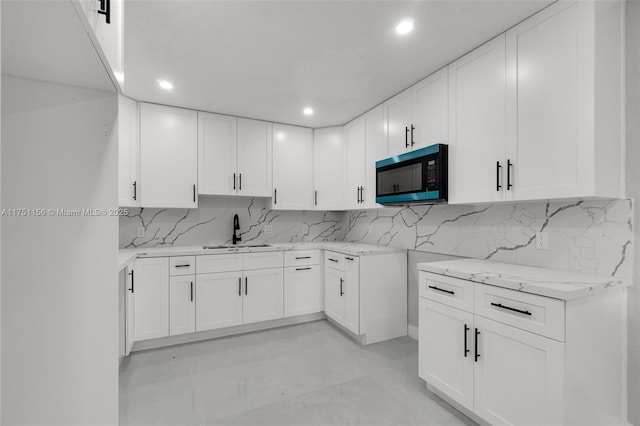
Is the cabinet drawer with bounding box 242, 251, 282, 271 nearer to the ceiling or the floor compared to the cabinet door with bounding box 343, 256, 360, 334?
nearer to the ceiling

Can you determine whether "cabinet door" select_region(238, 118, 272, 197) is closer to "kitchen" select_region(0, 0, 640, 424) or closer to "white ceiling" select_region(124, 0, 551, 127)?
"kitchen" select_region(0, 0, 640, 424)

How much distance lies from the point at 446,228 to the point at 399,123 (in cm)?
106

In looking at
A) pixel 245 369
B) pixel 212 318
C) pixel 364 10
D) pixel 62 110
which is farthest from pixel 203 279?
pixel 364 10

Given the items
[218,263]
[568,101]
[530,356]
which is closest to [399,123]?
[568,101]

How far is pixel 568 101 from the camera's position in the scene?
161cm

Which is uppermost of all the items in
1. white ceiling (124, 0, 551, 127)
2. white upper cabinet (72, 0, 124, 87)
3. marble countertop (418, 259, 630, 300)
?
white ceiling (124, 0, 551, 127)

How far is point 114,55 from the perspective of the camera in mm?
988

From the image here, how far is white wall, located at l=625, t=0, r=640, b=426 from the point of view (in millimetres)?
1614

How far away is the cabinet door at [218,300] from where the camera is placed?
3041 millimetres

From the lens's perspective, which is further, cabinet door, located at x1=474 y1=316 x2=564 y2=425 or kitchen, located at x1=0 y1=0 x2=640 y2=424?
cabinet door, located at x1=474 y1=316 x2=564 y2=425

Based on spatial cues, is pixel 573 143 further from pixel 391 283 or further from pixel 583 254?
pixel 391 283

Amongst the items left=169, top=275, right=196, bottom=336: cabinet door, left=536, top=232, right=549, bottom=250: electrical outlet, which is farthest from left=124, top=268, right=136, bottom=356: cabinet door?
left=536, top=232, right=549, bottom=250: electrical outlet

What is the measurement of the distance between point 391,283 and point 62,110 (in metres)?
2.81

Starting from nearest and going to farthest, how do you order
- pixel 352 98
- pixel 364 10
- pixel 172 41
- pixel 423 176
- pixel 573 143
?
pixel 573 143, pixel 364 10, pixel 172 41, pixel 423 176, pixel 352 98
